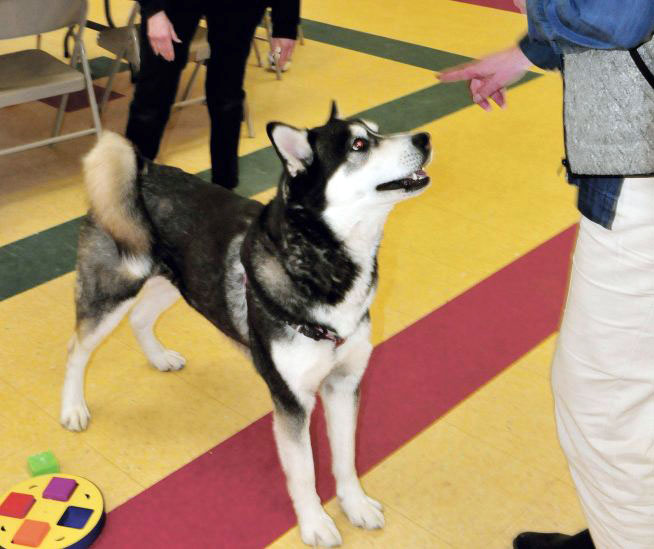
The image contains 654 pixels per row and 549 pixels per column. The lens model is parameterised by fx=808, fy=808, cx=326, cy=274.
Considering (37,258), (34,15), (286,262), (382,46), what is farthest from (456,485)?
(382,46)

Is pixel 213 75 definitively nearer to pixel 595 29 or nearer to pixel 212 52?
pixel 212 52

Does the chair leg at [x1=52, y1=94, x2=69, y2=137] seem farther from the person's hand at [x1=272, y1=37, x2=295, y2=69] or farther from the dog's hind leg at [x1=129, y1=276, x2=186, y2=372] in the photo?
the dog's hind leg at [x1=129, y1=276, x2=186, y2=372]

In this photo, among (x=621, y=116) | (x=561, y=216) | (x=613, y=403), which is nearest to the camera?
(x=621, y=116)

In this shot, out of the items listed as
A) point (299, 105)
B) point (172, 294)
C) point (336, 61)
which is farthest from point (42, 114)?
point (172, 294)

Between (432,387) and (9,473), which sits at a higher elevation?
(9,473)

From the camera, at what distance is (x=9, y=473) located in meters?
2.43

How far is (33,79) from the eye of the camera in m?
3.94

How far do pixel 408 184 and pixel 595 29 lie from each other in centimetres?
72

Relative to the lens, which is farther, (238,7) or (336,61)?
(336,61)

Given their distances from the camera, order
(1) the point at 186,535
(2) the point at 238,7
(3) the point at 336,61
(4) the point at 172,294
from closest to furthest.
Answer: (1) the point at 186,535 < (4) the point at 172,294 < (2) the point at 238,7 < (3) the point at 336,61

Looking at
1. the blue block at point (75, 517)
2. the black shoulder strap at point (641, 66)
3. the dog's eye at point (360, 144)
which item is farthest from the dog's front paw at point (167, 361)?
the black shoulder strap at point (641, 66)

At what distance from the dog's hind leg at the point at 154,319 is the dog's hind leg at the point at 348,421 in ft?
2.37

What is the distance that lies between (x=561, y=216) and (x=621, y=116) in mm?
2575

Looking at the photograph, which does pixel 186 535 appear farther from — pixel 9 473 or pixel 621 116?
pixel 621 116
